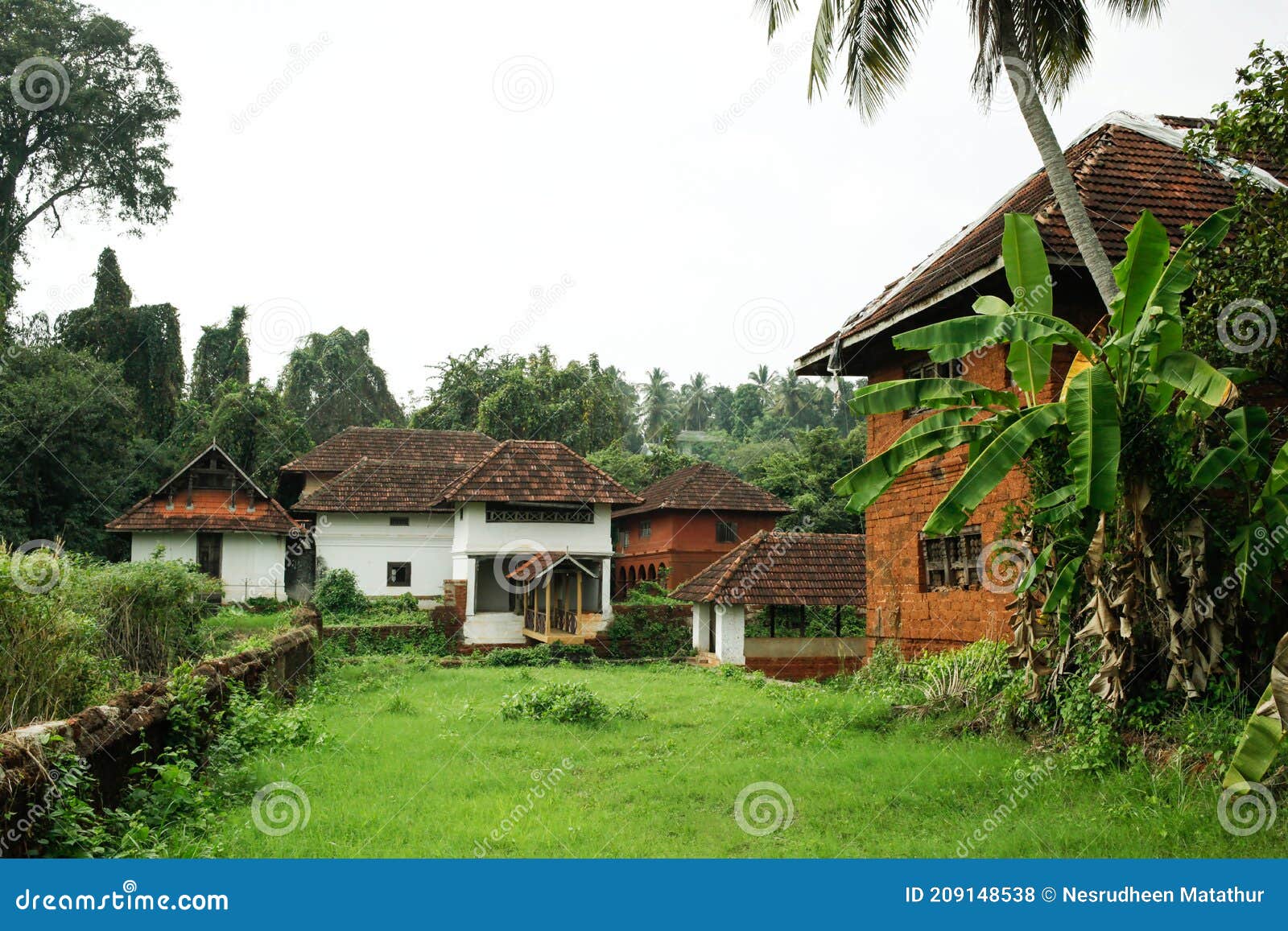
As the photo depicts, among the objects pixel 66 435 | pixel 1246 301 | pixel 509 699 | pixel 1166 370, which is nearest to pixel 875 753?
pixel 1166 370

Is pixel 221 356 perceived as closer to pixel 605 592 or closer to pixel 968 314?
pixel 605 592

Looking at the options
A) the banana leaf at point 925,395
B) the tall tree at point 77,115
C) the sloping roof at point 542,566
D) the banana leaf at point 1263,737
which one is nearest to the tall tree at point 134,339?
the tall tree at point 77,115

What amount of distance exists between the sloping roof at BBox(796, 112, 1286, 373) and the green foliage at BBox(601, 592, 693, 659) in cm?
1251

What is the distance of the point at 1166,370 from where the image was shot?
24.6 feet

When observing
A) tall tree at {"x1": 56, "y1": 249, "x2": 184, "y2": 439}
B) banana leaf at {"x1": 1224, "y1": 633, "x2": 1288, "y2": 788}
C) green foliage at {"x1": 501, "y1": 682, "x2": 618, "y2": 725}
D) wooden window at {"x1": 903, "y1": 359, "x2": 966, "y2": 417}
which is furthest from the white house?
banana leaf at {"x1": 1224, "y1": 633, "x2": 1288, "y2": 788}

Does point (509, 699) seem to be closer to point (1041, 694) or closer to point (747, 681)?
point (747, 681)

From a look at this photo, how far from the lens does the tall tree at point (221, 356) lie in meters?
42.4

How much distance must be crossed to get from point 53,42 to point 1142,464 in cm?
3879

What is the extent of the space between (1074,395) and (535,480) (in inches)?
794

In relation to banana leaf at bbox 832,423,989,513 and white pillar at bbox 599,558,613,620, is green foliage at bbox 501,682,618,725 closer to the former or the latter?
banana leaf at bbox 832,423,989,513

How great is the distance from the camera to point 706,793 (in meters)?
8.15

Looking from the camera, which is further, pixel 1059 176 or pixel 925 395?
pixel 1059 176

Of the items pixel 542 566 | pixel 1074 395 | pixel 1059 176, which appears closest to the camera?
pixel 1074 395

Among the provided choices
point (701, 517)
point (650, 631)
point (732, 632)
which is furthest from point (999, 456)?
point (701, 517)
